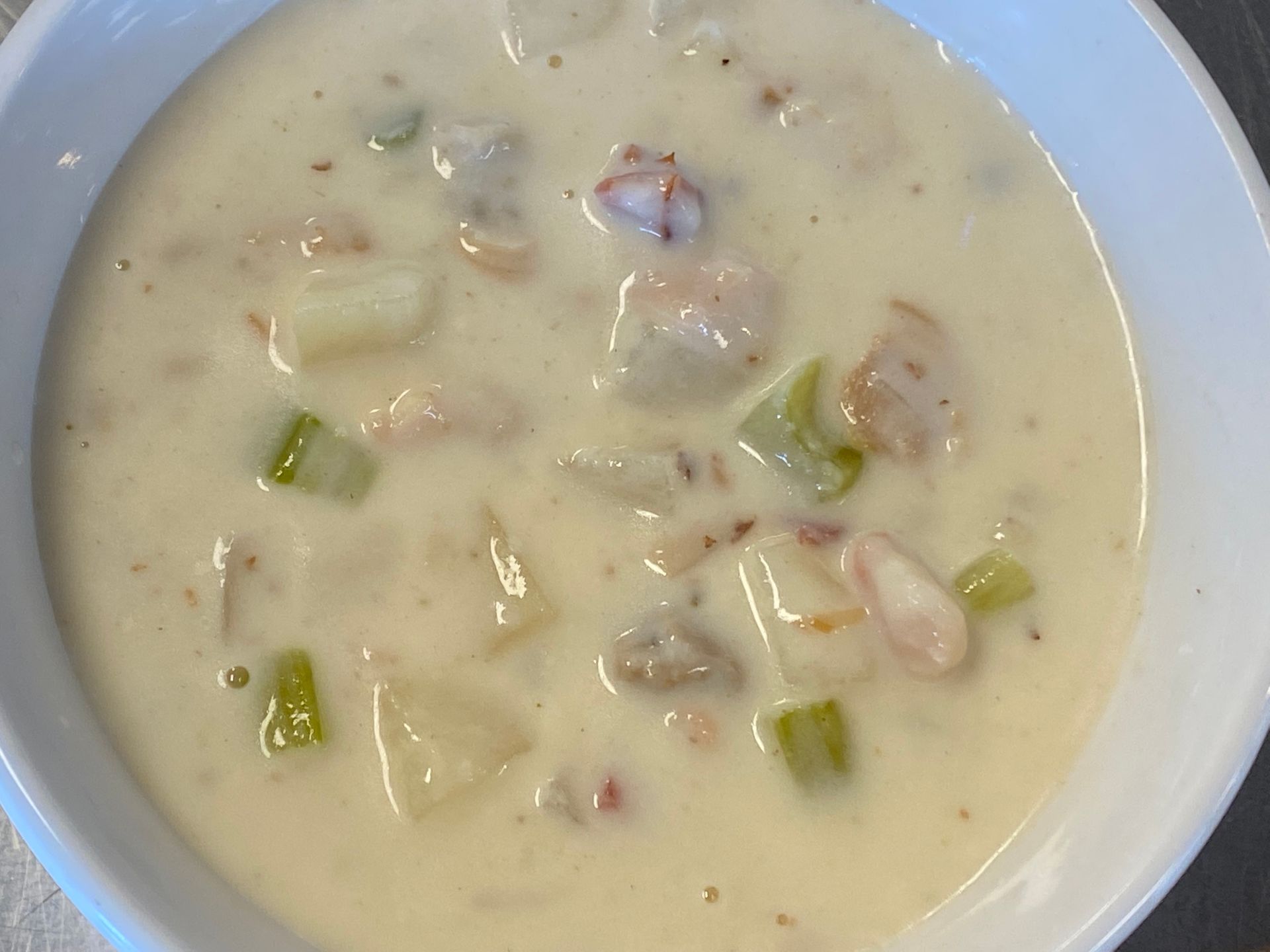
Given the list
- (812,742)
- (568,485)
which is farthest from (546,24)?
(812,742)

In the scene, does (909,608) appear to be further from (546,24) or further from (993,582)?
(546,24)

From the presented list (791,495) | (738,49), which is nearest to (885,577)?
(791,495)

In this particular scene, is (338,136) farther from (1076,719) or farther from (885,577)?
(1076,719)

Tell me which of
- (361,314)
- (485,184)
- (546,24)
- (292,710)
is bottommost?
(292,710)

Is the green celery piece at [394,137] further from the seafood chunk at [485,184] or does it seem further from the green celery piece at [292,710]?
the green celery piece at [292,710]

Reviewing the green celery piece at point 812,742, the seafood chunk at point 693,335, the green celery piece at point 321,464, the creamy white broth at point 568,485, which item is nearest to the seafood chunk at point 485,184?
the creamy white broth at point 568,485

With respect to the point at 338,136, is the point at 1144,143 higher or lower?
higher
